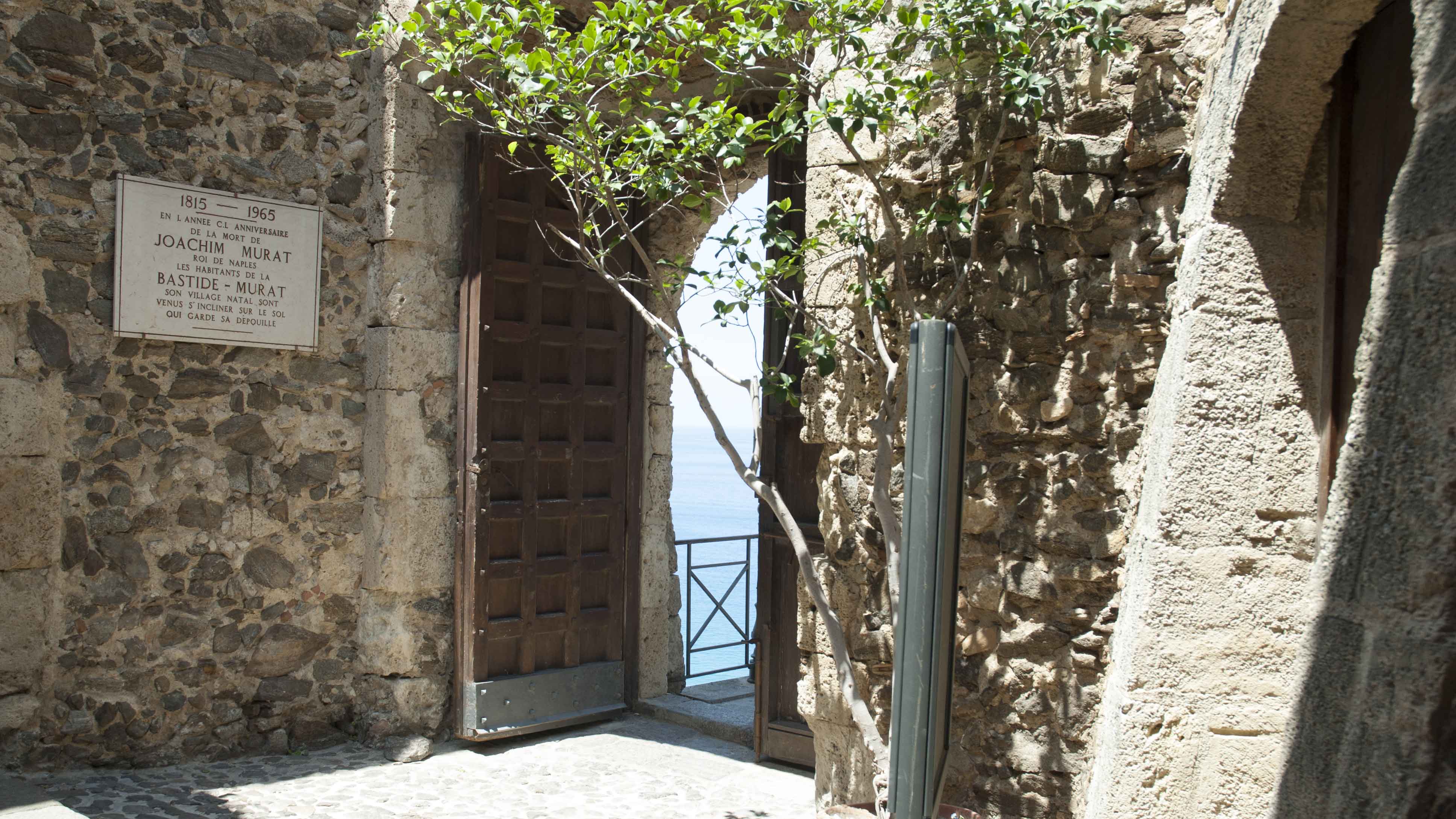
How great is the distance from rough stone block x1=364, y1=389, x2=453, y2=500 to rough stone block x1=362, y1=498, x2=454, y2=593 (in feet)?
0.16

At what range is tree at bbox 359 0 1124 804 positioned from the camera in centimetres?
276

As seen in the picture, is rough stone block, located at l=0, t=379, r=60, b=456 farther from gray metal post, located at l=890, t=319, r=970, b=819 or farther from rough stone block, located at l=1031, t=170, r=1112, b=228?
rough stone block, located at l=1031, t=170, r=1112, b=228

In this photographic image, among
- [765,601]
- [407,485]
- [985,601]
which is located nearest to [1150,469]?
[985,601]

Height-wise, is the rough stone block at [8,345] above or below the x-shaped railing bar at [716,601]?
above

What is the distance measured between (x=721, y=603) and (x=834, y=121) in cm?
357

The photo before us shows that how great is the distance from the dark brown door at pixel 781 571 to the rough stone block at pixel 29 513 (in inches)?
103

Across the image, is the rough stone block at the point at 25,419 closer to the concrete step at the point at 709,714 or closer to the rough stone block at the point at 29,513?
the rough stone block at the point at 29,513

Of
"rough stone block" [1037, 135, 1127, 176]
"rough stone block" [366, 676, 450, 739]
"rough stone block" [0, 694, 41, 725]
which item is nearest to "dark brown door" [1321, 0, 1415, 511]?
"rough stone block" [1037, 135, 1127, 176]

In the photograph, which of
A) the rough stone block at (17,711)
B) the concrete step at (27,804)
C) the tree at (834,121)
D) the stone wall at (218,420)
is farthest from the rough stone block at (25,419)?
the tree at (834,121)

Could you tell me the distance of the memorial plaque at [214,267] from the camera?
396cm

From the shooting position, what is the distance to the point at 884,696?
10.2 ft

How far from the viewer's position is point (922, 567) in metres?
1.84

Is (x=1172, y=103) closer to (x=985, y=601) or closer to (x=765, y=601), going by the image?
(x=985, y=601)

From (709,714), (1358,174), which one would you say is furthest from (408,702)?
(1358,174)
